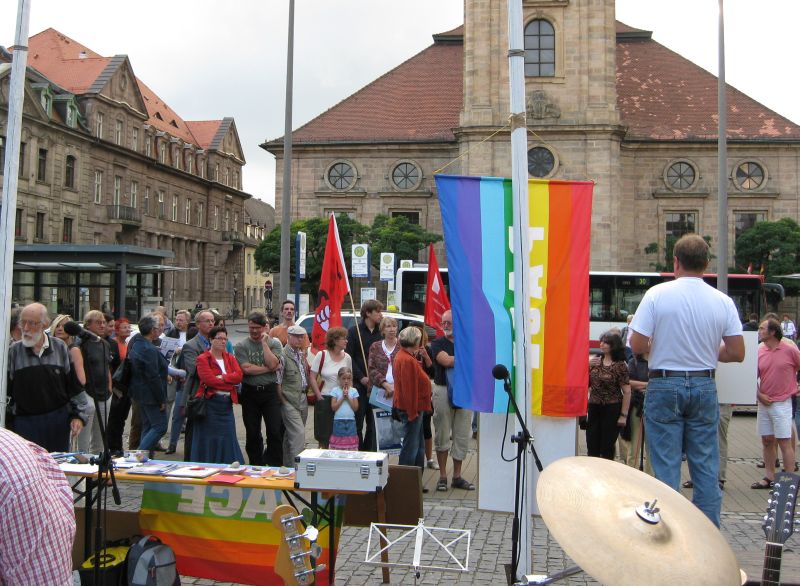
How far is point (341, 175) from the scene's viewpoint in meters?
46.0

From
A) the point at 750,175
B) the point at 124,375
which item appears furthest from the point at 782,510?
the point at 750,175

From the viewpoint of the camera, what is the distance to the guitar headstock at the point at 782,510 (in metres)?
3.53

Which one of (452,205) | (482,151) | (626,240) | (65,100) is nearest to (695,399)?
(452,205)

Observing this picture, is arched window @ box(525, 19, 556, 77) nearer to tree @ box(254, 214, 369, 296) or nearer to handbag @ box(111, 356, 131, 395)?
tree @ box(254, 214, 369, 296)

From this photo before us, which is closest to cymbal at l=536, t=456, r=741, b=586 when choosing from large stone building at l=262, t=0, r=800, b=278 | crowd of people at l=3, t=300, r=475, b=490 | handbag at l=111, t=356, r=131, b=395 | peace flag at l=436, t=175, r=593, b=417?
peace flag at l=436, t=175, r=593, b=417

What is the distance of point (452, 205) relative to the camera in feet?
15.6

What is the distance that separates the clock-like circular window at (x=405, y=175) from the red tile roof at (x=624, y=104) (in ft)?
5.24

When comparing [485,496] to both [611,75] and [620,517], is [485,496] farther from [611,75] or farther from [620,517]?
[611,75]

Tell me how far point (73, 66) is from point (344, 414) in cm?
5702

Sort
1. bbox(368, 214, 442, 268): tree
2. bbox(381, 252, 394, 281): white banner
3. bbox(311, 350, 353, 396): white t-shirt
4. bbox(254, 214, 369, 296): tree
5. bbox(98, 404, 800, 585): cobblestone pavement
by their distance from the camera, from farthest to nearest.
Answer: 1. bbox(254, 214, 369, 296): tree
2. bbox(368, 214, 442, 268): tree
3. bbox(381, 252, 394, 281): white banner
4. bbox(311, 350, 353, 396): white t-shirt
5. bbox(98, 404, 800, 585): cobblestone pavement

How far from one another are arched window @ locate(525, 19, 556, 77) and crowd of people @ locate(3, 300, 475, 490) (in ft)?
108

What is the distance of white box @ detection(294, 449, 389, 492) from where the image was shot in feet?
15.9

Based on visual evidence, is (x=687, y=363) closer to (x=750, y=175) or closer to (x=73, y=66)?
(x=750, y=175)

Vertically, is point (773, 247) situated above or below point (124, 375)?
above
